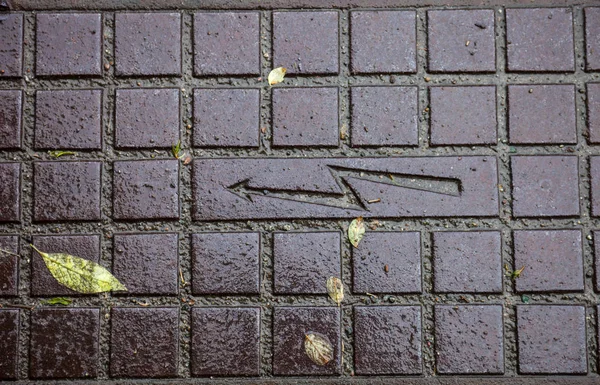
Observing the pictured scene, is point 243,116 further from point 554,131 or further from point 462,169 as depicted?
point 554,131

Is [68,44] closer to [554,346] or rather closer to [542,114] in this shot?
[542,114]

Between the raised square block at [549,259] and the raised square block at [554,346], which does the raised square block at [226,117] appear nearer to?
the raised square block at [549,259]

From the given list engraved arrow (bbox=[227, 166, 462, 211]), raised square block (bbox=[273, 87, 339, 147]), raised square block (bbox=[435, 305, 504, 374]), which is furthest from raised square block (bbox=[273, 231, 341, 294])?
raised square block (bbox=[435, 305, 504, 374])

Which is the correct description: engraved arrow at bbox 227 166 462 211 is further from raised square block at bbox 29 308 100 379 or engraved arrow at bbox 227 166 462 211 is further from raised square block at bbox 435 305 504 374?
raised square block at bbox 29 308 100 379

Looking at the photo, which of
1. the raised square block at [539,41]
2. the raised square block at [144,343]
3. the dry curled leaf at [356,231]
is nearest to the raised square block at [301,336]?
the dry curled leaf at [356,231]

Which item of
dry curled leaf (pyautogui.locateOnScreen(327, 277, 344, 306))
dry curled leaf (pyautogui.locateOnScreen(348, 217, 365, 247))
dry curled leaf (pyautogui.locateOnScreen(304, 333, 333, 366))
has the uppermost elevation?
dry curled leaf (pyautogui.locateOnScreen(348, 217, 365, 247))

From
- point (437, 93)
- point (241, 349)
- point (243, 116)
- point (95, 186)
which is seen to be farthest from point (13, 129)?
point (437, 93)

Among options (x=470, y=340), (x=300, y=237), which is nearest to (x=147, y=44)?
(x=300, y=237)
